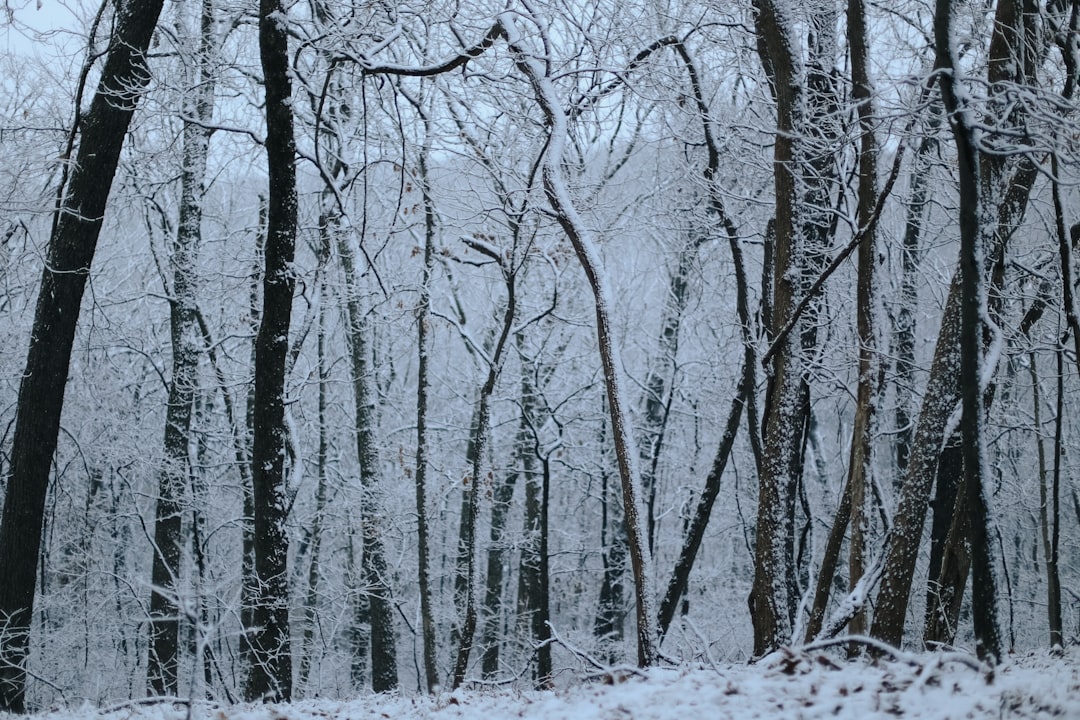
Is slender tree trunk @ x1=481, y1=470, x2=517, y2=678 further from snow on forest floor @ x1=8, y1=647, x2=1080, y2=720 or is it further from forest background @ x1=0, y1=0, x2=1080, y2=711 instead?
snow on forest floor @ x1=8, y1=647, x2=1080, y2=720

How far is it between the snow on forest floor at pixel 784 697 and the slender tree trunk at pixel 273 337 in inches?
94.5

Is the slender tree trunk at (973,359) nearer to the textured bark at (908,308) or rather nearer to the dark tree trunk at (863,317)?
the dark tree trunk at (863,317)

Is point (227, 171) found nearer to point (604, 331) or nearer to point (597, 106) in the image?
point (597, 106)

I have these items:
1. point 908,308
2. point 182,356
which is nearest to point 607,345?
point 908,308

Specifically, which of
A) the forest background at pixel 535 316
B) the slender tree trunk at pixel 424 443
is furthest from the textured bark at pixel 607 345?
the slender tree trunk at pixel 424 443

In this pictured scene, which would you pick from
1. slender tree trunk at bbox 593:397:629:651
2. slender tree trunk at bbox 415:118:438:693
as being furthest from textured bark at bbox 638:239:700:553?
slender tree trunk at bbox 415:118:438:693

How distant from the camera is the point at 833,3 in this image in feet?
27.9

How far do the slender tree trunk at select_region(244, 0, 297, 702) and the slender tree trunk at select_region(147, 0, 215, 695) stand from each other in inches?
230

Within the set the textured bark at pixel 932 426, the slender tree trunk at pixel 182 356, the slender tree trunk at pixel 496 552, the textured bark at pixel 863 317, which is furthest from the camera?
the slender tree trunk at pixel 496 552

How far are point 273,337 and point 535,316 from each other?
5.82 meters

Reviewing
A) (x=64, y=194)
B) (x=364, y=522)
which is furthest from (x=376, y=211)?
(x=64, y=194)

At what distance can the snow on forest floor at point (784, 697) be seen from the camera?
9.79 feet

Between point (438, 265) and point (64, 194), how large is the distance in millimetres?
8801

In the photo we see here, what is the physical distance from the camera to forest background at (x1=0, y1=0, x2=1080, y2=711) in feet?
20.1
